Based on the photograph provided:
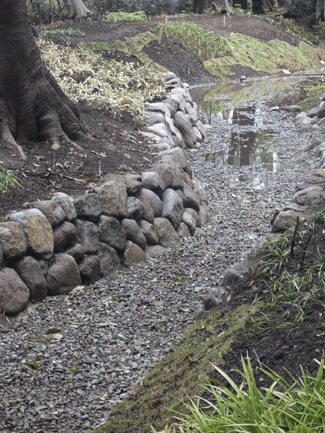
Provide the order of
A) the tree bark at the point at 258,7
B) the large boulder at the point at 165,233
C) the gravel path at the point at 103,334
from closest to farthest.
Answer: the gravel path at the point at 103,334 < the large boulder at the point at 165,233 < the tree bark at the point at 258,7

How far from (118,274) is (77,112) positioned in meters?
3.29

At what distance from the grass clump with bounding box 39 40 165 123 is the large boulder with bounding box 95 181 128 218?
144 inches

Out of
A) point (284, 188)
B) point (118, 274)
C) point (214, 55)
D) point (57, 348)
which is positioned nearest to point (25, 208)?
point (118, 274)

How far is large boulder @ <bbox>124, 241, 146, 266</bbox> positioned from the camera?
20.4ft

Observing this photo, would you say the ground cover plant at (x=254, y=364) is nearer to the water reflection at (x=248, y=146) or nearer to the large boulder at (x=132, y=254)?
the large boulder at (x=132, y=254)

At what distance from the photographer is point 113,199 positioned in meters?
6.22

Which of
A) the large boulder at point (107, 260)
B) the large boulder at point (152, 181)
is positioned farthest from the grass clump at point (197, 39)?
the large boulder at point (107, 260)

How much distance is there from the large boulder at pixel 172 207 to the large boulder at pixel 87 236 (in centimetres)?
165

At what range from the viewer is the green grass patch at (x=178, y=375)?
299 centimetres

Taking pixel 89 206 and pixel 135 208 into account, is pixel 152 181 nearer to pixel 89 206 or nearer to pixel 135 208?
pixel 135 208

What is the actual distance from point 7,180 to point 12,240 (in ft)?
3.68

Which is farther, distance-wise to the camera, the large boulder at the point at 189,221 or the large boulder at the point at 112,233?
the large boulder at the point at 189,221

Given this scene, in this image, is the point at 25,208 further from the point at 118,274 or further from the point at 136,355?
the point at 136,355

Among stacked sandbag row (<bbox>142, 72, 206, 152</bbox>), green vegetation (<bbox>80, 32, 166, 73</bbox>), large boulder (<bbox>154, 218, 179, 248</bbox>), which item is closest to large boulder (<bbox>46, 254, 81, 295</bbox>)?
large boulder (<bbox>154, 218, 179, 248</bbox>)
